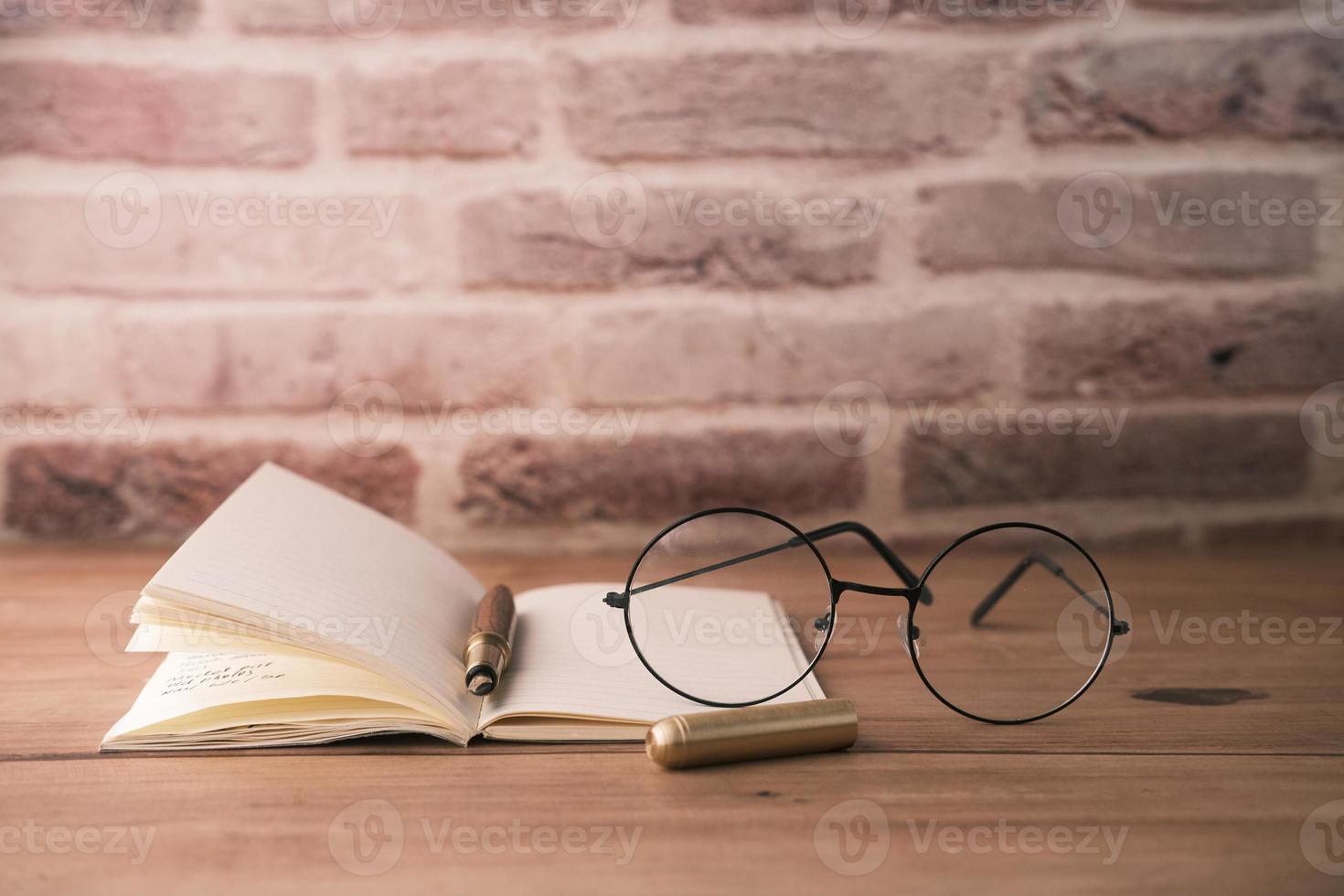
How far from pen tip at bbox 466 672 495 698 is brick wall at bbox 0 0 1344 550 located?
1.82 ft

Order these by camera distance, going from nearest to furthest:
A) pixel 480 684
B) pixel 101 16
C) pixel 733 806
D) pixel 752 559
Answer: pixel 733 806 → pixel 480 684 → pixel 752 559 → pixel 101 16

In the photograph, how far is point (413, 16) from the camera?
1164 mm

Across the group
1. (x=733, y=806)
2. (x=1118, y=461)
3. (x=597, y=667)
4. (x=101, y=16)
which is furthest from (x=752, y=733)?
(x=101, y=16)

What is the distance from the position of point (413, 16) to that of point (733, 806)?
3.30 feet

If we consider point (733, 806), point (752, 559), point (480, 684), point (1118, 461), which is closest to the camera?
point (733, 806)

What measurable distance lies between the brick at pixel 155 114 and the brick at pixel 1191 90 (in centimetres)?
93

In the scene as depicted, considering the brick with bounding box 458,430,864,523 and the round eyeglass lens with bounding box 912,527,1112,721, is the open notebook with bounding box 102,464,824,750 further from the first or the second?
the brick with bounding box 458,430,864,523

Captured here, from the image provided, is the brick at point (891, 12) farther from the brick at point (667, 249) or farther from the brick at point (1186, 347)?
the brick at point (1186, 347)

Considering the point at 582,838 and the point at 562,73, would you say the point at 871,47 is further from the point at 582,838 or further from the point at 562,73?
the point at 582,838

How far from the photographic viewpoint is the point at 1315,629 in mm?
946

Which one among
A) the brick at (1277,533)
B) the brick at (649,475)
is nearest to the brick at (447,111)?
the brick at (649,475)

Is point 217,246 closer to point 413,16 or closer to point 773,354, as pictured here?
point 413,16

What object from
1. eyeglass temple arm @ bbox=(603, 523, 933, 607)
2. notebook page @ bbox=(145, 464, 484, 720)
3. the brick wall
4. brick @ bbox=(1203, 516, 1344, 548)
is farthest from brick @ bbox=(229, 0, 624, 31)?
brick @ bbox=(1203, 516, 1344, 548)

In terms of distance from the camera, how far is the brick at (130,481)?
3.98 feet
